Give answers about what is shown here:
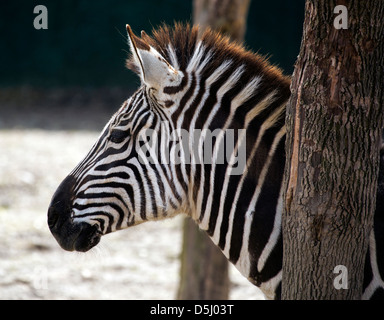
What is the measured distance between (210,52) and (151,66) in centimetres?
41

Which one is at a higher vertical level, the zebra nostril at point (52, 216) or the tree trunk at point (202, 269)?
the zebra nostril at point (52, 216)

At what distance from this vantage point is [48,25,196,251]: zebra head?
2.95 meters

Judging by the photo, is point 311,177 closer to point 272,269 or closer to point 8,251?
point 272,269

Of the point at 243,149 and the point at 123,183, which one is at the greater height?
the point at 243,149

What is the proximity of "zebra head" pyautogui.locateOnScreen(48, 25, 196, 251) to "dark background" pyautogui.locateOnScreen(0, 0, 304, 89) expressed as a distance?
454 inches

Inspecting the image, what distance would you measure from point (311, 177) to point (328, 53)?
0.57m

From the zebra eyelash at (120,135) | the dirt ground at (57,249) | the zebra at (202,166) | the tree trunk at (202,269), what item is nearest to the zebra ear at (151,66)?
the zebra at (202,166)

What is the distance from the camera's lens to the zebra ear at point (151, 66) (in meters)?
2.76

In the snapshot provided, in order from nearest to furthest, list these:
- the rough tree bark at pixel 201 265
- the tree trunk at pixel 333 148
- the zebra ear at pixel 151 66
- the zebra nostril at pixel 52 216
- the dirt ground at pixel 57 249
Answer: the tree trunk at pixel 333 148 < the zebra ear at pixel 151 66 < the zebra nostril at pixel 52 216 < the rough tree bark at pixel 201 265 < the dirt ground at pixel 57 249

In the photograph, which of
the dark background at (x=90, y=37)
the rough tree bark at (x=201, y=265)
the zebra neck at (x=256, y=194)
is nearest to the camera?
the zebra neck at (x=256, y=194)

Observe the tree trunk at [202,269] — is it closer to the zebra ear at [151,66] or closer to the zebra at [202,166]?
the zebra at [202,166]

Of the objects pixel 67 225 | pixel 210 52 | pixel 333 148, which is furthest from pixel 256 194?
pixel 67 225

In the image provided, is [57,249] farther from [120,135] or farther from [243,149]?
[243,149]

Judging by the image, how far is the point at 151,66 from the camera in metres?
2.79
